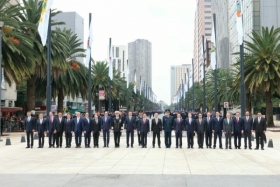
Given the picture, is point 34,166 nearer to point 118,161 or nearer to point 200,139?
point 118,161

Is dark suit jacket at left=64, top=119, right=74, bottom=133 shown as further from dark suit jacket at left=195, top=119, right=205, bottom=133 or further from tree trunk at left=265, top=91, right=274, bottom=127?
tree trunk at left=265, top=91, right=274, bottom=127

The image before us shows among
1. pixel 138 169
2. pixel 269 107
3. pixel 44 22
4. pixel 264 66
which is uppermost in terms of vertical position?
pixel 44 22

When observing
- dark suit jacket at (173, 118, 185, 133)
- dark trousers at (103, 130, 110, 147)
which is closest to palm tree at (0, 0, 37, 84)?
dark trousers at (103, 130, 110, 147)

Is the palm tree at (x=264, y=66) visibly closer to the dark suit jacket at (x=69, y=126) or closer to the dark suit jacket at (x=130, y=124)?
the dark suit jacket at (x=130, y=124)

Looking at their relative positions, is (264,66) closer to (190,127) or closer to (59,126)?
(190,127)

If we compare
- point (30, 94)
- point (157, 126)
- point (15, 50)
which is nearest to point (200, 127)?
point (157, 126)

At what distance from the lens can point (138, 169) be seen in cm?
1251

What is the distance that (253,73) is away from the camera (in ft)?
141

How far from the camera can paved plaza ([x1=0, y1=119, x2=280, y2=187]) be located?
10312 millimetres

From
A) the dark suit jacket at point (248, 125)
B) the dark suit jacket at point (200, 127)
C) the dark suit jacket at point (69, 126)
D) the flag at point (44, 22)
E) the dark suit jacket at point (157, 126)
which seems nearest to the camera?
the dark suit jacket at point (248, 125)

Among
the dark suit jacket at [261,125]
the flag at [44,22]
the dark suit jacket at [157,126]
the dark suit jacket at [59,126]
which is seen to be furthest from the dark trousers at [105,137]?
the flag at [44,22]

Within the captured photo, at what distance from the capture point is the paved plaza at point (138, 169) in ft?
33.8

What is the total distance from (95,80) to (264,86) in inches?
1164
